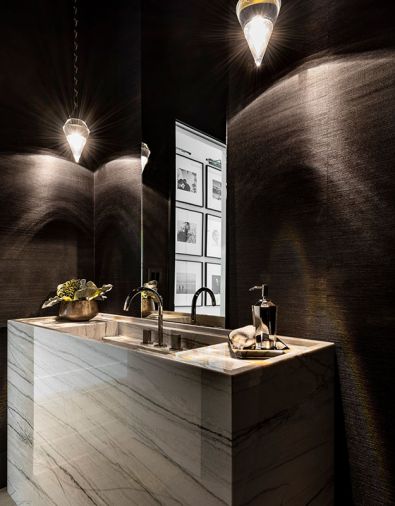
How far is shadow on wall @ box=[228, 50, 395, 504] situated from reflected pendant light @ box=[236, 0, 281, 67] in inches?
7.5

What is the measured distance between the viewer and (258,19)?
135 centimetres

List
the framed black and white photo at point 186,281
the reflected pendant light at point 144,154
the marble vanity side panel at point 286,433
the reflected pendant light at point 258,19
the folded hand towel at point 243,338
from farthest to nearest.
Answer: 1. the reflected pendant light at point 144,154
2. the framed black and white photo at point 186,281
3. the reflected pendant light at point 258,19
4. the folded hand towel at point 243,338
5. the marble vanity side panel at point 286,433

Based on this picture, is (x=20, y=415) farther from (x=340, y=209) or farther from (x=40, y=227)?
(x=340, y=209)

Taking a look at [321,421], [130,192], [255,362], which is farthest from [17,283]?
[321,421]

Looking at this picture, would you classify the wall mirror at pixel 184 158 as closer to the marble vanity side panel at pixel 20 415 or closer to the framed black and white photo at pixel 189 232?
the framed black and white photo at pixel 189 232

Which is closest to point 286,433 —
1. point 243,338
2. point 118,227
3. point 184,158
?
point 243,338

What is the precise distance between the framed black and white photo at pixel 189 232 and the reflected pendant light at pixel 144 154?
0.40 meters

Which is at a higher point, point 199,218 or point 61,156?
point 61,156

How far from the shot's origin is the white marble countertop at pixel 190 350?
3.42 ft

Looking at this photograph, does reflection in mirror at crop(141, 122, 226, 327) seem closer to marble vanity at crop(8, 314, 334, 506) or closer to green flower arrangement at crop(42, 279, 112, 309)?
marble vanity at crop(8, 314, 334, 506)

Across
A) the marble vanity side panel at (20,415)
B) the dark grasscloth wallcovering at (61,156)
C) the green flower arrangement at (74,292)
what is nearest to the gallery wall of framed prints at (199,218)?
the dark grasscloth wallcovering at (61,156)

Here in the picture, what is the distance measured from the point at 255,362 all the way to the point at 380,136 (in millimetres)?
845

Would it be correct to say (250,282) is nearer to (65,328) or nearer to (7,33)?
(65,328)

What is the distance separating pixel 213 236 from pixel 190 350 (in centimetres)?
62
